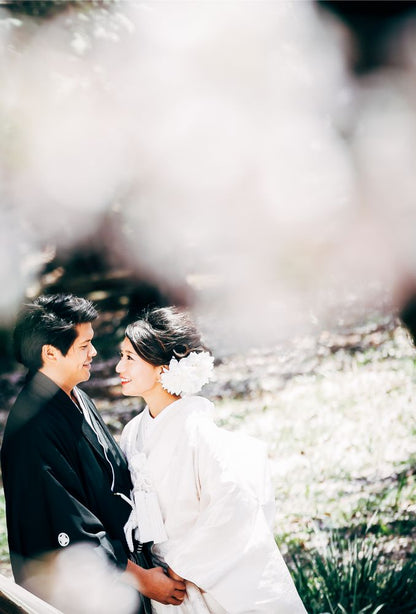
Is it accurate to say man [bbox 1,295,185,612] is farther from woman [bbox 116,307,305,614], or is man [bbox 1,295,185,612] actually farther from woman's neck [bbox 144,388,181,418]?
woman's neck [bbox 144,388,181,418]

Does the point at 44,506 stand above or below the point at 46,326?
below

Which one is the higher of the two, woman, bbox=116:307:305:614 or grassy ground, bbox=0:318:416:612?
woman, bbox=116:307:305:614

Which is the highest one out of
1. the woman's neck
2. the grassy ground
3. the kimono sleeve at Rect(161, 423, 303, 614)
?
the woman's neck

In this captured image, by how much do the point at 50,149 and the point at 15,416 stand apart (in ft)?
13.5

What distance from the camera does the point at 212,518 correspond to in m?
2.07

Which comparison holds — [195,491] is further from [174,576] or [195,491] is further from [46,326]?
[46,326]

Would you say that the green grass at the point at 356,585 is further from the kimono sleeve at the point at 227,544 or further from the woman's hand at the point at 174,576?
the woman's hand at the point at 174,576

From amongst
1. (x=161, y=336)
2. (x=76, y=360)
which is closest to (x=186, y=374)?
(x=161, y=336)

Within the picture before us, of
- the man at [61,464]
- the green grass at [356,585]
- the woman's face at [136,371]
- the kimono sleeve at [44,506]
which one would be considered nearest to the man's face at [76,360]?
the man at [61,464]

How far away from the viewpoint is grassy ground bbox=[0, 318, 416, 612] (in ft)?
12.6

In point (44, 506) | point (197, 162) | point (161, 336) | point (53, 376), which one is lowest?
point (44, 506)

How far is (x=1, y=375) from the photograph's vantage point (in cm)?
591

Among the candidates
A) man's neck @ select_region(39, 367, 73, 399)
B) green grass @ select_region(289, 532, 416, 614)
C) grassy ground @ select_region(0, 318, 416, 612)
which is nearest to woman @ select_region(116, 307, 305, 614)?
man's neck @ select_region(39, 367, 73, 399)

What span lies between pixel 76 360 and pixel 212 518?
71 centimetres
